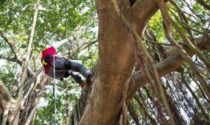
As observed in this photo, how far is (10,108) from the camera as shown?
12.3 ft

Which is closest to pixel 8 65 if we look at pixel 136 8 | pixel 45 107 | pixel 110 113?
pixel 45 107

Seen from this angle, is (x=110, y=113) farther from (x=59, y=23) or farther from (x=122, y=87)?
(x=59, y=23)

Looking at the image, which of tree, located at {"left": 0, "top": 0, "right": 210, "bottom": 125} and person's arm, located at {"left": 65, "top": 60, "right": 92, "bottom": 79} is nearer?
tree, located at {"left": 0, "top": 0, "right": 210, "bottom": 125}

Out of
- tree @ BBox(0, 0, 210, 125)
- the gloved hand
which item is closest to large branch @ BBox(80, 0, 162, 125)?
tree @ BBox(0, 0, 210, 125)

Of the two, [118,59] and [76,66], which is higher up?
[76,66]

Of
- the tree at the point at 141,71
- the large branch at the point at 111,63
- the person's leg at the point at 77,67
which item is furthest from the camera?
the person's leg at the point at 77,67

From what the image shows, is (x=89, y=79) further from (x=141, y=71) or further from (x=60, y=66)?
(x=141, y=71)

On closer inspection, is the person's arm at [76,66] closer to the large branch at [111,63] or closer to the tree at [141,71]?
the tree at [141,71]

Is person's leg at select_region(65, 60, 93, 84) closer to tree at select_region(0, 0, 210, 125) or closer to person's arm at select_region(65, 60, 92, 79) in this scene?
person's arm at select_region(65, 60, 92, 79)

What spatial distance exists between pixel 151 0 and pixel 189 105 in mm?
1441

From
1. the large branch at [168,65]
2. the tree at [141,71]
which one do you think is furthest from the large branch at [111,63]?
the large branch at [168,65]

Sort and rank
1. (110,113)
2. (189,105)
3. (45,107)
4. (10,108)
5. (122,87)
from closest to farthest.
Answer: (122,87) → (110,113) → (189,105) → (10,108) → (45,107)

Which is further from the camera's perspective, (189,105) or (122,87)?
(189,105)

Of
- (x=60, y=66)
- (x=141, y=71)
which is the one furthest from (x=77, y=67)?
(x=141, y=71)
